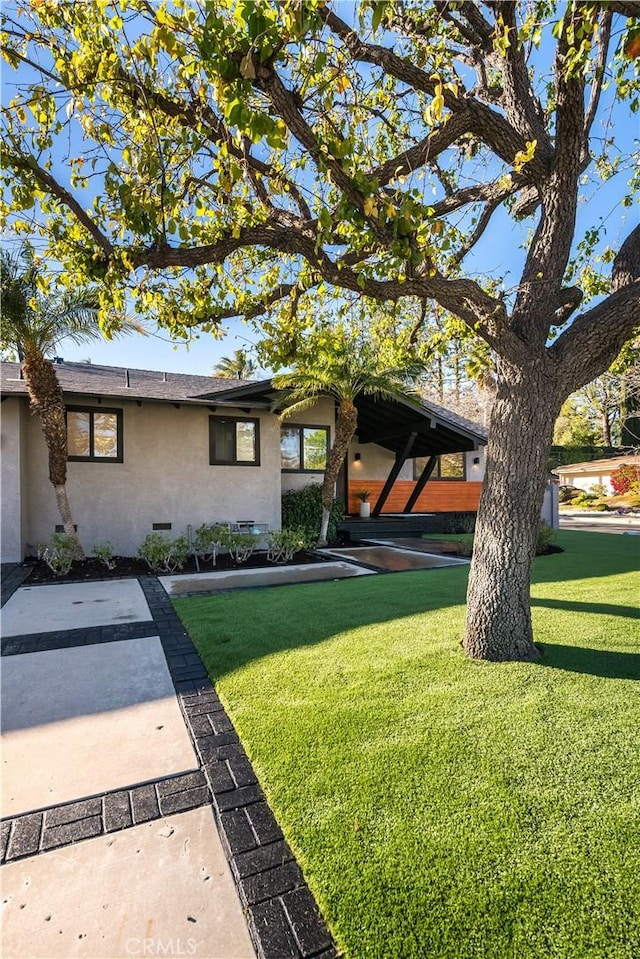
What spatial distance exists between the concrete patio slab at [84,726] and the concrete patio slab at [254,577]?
290 centimetres

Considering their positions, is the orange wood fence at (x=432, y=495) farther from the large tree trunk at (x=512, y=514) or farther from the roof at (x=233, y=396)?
the large tree trunk at (x=512, y=514)

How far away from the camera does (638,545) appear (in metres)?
13.0

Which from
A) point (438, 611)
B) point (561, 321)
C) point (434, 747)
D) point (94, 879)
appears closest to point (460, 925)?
point (434, 747)

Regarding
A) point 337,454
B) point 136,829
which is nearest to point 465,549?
point 337,454

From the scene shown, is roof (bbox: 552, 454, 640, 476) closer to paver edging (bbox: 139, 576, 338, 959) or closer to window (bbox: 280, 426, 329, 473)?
window (bbox: 280, 426, 329, 473)

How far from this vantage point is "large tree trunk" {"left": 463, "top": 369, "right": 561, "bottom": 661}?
13.5 feet

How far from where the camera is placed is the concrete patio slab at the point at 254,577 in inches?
301

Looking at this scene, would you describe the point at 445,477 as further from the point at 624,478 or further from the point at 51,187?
the point at 624,478

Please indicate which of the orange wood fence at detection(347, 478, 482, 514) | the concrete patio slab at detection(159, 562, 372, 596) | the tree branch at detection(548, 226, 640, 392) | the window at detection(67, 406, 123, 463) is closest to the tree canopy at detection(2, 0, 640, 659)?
the tree branch at detection(548, 226, 640, 392)

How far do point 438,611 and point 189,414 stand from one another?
765cm

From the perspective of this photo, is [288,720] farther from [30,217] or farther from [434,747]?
[30,217]

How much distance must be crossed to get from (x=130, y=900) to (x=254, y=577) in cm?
657

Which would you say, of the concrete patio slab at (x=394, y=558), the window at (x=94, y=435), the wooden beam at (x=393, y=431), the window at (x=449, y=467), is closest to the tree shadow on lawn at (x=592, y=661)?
the concrete patio slab at (x=394, y=558)

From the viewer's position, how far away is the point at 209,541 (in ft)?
32.7
